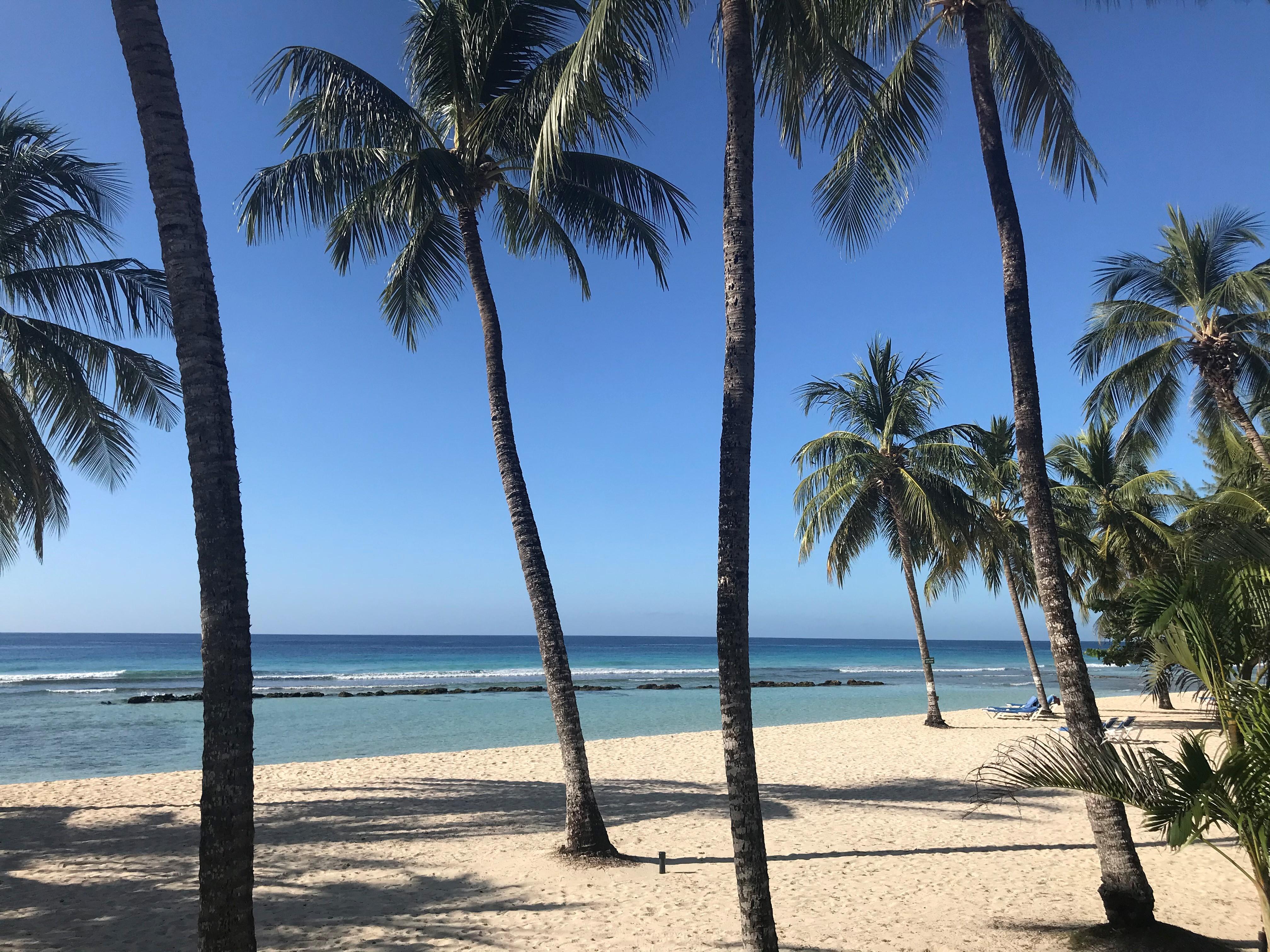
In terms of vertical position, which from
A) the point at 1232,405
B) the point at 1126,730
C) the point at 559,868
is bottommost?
the point at 1126,730

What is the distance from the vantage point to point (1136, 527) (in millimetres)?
19359

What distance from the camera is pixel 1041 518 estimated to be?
573cm

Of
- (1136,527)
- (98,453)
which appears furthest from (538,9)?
(1136,527)

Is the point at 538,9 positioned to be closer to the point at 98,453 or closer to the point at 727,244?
the point at 727,244

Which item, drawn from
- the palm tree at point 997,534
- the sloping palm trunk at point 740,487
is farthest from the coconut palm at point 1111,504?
the sloping palm trunk at point 740,487

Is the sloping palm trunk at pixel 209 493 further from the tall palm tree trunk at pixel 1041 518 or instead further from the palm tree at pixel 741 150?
the tall palm tree trunk at pixel 1041 518

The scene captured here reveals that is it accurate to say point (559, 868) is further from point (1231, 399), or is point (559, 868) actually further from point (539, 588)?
point (1231, 399)

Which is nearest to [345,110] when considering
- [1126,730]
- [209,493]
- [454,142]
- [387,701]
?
[454,142]

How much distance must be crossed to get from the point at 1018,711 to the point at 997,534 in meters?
6.60

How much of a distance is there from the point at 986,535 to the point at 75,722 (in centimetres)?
2567

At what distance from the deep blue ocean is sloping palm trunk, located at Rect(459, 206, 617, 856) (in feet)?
34.6

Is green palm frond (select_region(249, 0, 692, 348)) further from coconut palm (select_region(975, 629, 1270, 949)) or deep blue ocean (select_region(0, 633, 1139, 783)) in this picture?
deep blue ocean (select_region(0, 633, 1139, 783))

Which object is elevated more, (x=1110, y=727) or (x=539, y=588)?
(x=539, y=588)

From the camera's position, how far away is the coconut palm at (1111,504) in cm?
1877
